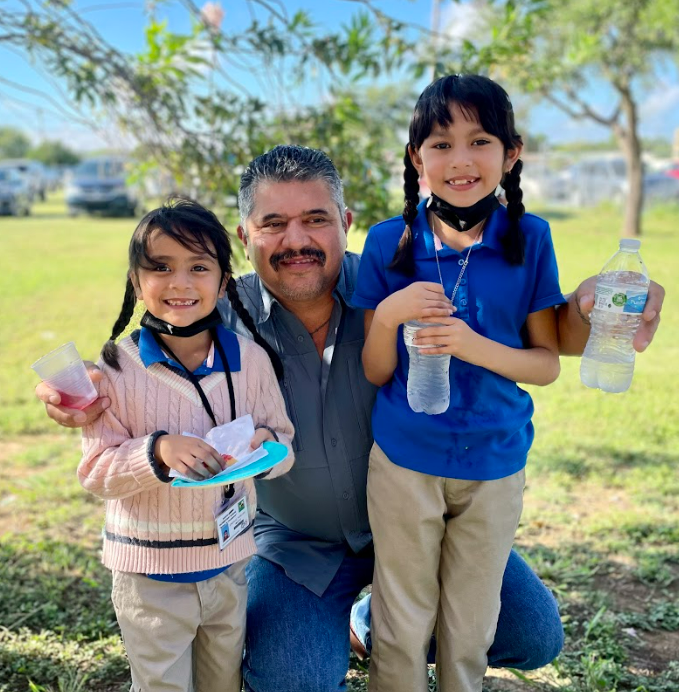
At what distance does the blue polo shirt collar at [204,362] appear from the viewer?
2092 millimetres

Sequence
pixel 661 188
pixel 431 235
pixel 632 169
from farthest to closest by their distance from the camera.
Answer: pixel 661 188 → pixel 632 169 → pixel 431 235

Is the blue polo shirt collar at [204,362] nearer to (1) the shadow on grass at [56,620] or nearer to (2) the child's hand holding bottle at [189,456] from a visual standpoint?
(2) the child's hand holding bottle at [189,456]

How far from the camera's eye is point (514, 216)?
7.23 feet

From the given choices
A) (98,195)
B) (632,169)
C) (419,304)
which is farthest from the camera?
(98,195)

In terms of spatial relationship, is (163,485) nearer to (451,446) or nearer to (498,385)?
(451,446)

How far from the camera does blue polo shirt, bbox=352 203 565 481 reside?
85.9 inches

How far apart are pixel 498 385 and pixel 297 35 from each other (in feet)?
6.77

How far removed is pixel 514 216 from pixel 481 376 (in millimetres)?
468

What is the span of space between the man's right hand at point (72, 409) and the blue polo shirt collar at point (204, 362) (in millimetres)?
134

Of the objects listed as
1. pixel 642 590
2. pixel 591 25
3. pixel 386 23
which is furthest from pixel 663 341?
pixel 591 25

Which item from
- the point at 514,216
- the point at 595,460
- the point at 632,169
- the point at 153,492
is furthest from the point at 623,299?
the point at 632,169

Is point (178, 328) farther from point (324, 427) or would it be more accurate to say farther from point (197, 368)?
point (324, 427)

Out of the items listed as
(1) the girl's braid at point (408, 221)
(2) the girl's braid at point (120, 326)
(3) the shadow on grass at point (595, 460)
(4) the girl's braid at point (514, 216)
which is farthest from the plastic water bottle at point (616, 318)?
(3) the shadow on grass at point (595, 460)

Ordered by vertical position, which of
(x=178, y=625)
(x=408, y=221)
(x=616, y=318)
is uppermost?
(x=408, y=221)
